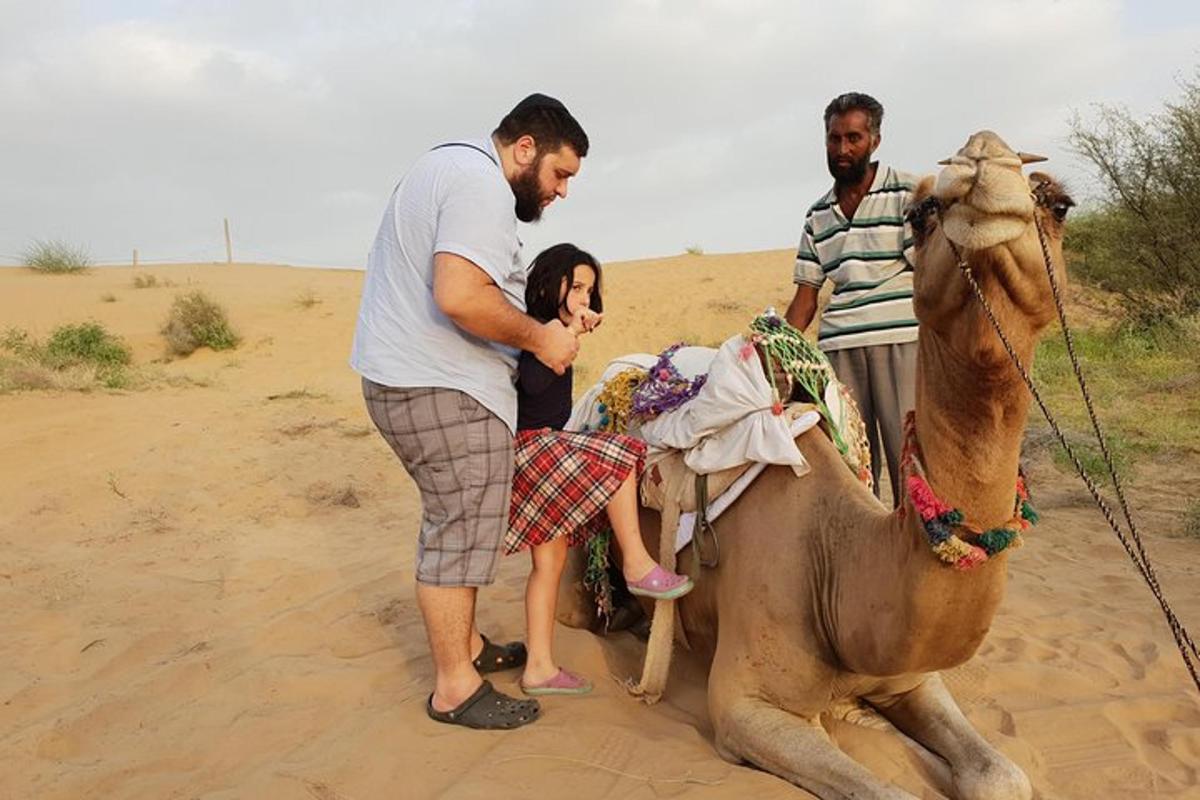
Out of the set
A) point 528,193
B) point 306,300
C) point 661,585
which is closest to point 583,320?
point 528,193

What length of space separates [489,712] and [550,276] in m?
1.66

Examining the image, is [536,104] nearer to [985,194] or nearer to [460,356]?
[460,356]

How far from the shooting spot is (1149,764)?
3340 mm

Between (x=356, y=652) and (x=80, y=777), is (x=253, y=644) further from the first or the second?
(x=80, y=777)

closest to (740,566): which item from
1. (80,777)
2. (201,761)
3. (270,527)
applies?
(201,761)

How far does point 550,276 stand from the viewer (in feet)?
12.3

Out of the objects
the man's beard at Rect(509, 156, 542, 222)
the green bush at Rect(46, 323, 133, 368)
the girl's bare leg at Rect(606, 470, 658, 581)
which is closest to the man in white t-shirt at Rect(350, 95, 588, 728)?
the man's beard at Rect(509, 156, 542, 222)

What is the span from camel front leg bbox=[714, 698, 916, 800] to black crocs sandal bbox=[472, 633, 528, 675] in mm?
1172

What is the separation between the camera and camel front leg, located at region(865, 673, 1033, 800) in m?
3.05

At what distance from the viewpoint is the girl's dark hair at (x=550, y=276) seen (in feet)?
A: 12.2

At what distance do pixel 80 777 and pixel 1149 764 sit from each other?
3761 mm

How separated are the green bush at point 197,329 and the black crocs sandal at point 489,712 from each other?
53.6 feet

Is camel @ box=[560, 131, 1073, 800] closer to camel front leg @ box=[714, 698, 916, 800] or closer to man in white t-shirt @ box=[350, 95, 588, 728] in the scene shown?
camel front leg @ box=[714, 698, 916, 800]

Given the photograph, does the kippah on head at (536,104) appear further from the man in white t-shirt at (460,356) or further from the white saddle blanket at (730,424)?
the white saddle blanket at (730,424)
